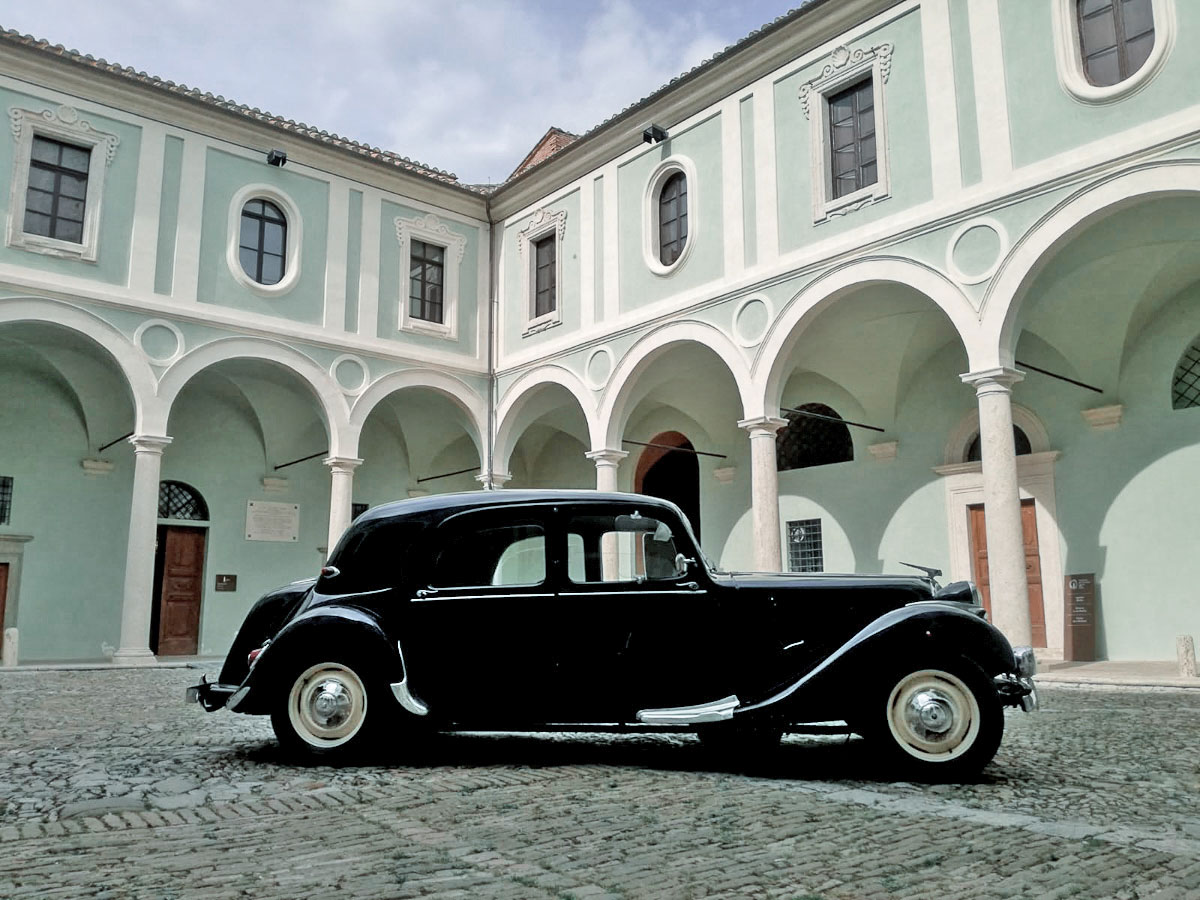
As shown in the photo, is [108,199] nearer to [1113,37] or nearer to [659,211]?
[659,211]

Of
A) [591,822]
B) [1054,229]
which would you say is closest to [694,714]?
[591,822]

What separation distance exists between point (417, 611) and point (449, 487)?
15.6m

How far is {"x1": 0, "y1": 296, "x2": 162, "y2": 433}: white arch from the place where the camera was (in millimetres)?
12852

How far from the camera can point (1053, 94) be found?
1016 cm

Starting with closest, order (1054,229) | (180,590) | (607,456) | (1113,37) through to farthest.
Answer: (1113,37)
(1054,229)
(607,456)
(180,590)

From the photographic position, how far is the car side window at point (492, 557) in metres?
5.09

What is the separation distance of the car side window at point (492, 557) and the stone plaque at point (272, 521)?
13689 mm

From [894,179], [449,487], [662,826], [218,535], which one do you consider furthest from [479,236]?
[662,826]

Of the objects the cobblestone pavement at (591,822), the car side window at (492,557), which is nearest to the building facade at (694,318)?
the cobblestone pavement at (591,822)

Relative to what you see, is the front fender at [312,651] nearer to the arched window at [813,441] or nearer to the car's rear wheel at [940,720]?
the car's rear wheel at [940,720]

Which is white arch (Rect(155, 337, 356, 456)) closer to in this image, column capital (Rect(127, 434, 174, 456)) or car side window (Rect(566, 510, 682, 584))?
column capital (Rect(127, 434, 174, 456))

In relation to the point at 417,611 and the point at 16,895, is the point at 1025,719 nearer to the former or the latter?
the point at 417,611

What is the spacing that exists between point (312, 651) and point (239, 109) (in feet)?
41.7

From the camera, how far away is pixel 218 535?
1725 centimetres
